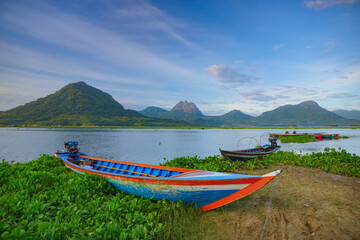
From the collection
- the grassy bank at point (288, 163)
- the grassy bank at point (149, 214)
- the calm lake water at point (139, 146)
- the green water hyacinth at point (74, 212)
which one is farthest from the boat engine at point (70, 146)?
the calm lake water at point (139, 146)

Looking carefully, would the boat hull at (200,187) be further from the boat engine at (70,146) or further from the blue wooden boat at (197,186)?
the boat engine at (70,146)

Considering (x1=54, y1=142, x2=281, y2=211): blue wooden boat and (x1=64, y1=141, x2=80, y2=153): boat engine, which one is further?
(x1=64, y1=141, x2=80, y2=153): boat engine

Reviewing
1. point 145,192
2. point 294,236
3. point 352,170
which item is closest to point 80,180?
point 145,192

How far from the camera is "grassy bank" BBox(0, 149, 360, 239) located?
542 centimetres

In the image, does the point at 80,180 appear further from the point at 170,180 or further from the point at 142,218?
the point at 170,180

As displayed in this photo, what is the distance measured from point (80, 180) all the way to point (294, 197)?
34.6 feet

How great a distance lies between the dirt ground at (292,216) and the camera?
6.20 metres

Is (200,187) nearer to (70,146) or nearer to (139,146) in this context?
(70,146)

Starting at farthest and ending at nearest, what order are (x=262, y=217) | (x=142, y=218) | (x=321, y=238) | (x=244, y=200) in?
(x=244, y=200), (x=262, y=217), (x=142, y=218), (x=321, y=238)

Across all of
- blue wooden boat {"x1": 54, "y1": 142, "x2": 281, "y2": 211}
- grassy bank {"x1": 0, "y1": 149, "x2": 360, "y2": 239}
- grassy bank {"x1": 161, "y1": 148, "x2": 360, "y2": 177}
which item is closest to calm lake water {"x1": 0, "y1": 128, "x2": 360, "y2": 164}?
grassy bank {"x1": 161, "y1": 148, "x2": 360, "y2": 177}

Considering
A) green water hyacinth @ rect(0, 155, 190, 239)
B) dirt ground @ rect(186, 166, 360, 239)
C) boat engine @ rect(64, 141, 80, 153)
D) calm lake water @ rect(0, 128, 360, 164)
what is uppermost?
boat engine @ rect(64, 141, 80, 153)

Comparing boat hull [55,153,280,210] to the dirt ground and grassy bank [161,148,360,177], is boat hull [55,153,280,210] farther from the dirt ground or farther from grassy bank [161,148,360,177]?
grassy bank [161,148,360,177]

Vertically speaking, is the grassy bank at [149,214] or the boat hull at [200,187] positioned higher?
the boat hull at [200,187]

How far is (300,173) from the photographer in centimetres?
1392
